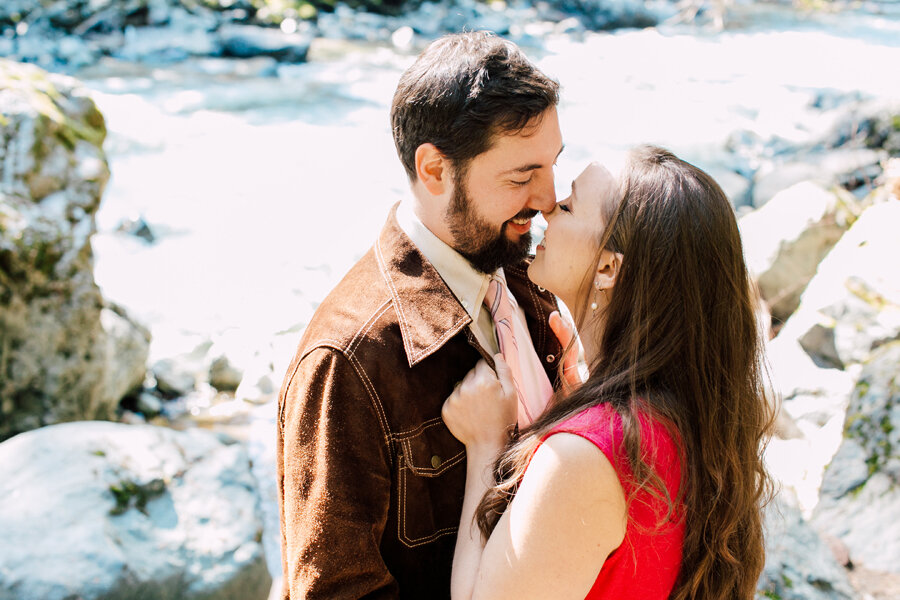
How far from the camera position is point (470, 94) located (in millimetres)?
1878

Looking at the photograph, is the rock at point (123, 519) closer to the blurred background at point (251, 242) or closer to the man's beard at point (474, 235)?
the blurred background at point (251, 242)

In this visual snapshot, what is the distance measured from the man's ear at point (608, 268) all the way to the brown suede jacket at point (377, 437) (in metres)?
0.34

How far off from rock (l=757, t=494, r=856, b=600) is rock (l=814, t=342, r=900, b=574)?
287 mm

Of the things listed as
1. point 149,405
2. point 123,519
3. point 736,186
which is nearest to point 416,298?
point 123,519

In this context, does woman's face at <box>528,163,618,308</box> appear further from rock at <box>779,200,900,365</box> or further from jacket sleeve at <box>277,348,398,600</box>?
rock at <box>779,200,900,365</box>

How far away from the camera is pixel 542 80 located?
1.97m

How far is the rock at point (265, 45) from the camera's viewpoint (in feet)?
49.1

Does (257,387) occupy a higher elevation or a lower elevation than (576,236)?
lower

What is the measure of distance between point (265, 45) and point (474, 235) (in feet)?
47.5

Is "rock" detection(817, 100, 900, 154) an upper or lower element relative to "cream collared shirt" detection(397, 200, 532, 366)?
lower

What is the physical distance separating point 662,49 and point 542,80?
53.8 ft

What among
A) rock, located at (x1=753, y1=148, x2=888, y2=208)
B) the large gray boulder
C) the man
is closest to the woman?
the man

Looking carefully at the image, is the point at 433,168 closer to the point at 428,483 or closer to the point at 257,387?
the point at 428,483

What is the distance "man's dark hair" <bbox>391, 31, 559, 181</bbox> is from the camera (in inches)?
74.1
